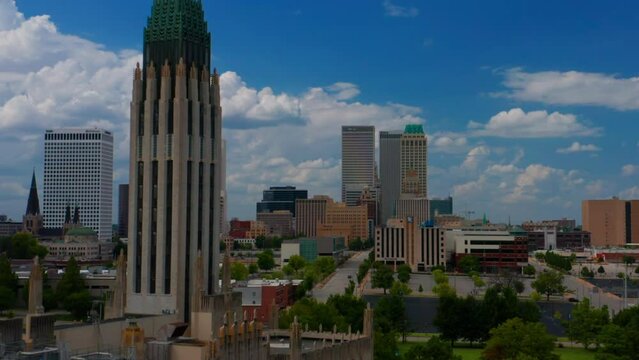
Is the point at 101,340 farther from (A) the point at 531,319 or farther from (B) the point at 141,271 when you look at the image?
(A) the point at 531,319

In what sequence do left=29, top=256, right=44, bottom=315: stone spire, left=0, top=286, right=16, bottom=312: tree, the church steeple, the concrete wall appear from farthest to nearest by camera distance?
left=0, top=286, right=16, bottom=312: tree → the church steeple → left=29, top=256, right=44, bottom=315: stone spire → the concrete wall

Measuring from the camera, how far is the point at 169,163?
49.0 metres

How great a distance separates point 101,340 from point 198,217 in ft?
49.4

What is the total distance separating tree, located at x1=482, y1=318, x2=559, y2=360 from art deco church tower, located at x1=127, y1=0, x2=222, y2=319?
3590cm

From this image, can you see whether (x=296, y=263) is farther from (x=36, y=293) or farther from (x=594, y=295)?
(x=36, y=293)

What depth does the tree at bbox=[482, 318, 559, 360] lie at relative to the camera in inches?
2817

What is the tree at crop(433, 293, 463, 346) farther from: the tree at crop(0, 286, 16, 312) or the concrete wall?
the tree at crop(0, 286, 16, 312)

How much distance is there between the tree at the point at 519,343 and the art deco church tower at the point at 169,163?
118 feet

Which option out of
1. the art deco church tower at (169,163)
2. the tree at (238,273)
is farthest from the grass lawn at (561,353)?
the tree at (238,273)

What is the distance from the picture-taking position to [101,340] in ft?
119

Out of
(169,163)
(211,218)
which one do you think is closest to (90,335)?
(169,163)

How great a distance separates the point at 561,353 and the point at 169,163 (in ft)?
191

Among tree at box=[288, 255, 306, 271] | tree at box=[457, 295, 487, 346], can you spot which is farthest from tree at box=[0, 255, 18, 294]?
tree at box=[288, 255, 306, 271]

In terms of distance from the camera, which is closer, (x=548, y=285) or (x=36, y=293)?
(x=36, y=293)
